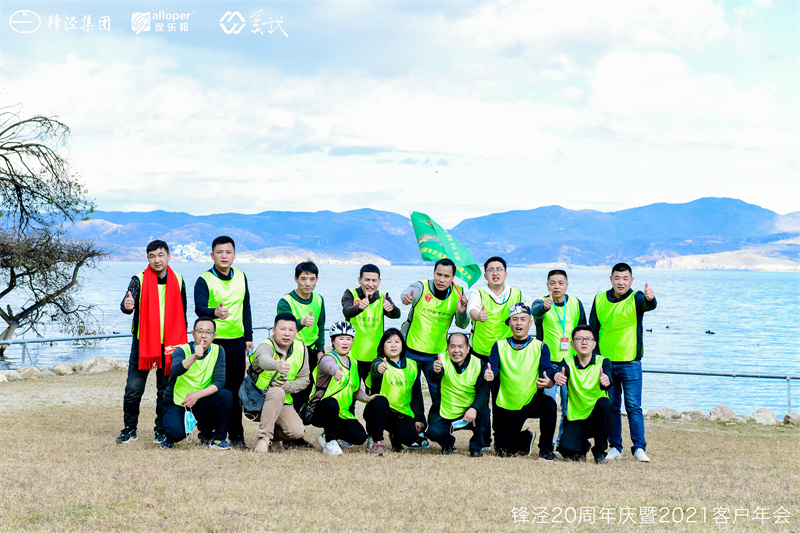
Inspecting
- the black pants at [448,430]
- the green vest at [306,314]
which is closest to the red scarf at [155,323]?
the green vest at [306,314]

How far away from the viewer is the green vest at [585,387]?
692 cm

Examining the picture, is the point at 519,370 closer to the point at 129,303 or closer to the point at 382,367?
the point at 382,367

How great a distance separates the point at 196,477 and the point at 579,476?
10.1 ft

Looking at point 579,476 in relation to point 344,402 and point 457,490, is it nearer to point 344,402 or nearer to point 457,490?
point 457,490

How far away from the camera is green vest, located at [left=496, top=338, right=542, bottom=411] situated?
7.01 meters

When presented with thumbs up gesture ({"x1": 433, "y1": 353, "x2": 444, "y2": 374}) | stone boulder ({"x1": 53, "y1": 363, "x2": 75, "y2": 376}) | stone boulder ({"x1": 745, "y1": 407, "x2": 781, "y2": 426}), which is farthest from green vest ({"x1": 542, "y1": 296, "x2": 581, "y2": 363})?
stone boulder ({"x1": 53, "y1": 363, "x2": 75, "y2": 376})

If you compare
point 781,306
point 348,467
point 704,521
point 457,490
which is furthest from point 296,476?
point 781,306

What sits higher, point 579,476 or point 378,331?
point 378,331

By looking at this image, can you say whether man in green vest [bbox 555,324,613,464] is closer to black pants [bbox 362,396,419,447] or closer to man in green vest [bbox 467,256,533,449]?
man in green vest [bbox 467,256,533,449]

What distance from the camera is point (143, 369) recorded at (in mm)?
7211

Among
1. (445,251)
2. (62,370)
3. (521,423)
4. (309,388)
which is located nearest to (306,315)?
(309,388)

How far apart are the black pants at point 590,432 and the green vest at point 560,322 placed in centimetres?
73

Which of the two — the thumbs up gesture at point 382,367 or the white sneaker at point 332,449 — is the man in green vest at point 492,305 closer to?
the thumbs up gesture at point 382,367

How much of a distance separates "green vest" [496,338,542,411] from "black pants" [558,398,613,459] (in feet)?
1.72
